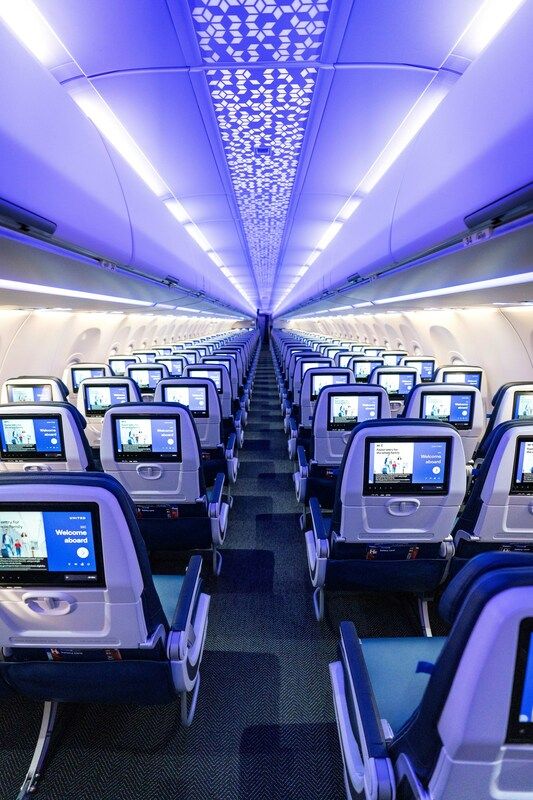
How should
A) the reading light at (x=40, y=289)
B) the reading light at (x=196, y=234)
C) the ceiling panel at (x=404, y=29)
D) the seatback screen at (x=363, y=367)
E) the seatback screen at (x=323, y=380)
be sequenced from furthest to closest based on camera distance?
1. the reading light at (x=196, y=234)
2. the seatback screen at (x=363, y=367)
3. the seatback screen at (x=323, y=380)
4. the reading light at (x=40, y=289)
5. the ceiling panel at (x=404, y=29)

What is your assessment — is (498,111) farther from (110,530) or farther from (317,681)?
(317,681)

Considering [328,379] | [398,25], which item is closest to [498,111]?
[398,25]

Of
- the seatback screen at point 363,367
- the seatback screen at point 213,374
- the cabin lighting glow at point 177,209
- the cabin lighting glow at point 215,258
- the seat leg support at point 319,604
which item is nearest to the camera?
the seat leg support at point 319,604

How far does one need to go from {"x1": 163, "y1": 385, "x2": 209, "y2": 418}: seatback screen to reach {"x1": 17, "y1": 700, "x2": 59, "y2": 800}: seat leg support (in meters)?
3.22

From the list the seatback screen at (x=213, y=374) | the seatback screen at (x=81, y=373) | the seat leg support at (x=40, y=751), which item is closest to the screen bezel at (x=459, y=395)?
the seatback screen at (x=213, y=374)

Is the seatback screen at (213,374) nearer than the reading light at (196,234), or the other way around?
the seatback screen at (213,374)

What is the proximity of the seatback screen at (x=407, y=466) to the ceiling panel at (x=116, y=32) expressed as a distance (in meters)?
2.87

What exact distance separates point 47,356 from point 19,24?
6.96 m

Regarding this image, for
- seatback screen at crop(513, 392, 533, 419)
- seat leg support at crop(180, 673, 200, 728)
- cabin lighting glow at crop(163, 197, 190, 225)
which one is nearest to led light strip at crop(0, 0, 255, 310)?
cabin lighting glow at crop(163, 197, 190, 225)

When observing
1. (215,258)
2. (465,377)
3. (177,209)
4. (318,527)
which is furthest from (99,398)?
(215,258)

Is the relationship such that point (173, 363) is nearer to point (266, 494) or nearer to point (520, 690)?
point (266, 494)

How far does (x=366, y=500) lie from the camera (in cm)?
273

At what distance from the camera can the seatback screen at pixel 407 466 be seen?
8.70 feet

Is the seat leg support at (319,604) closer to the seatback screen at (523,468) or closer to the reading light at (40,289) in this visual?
the seatback screen at (523,468)
